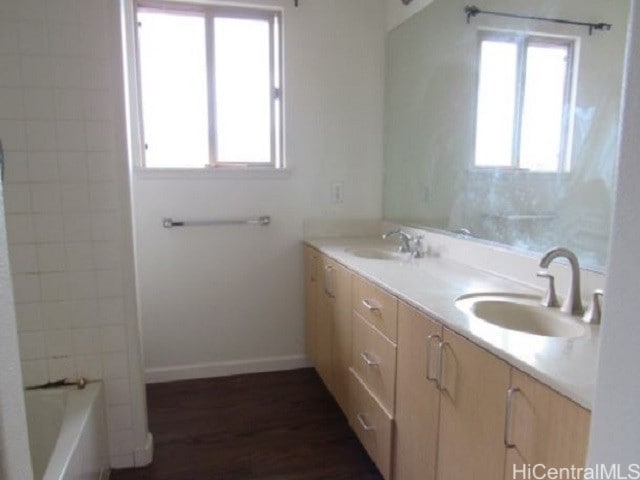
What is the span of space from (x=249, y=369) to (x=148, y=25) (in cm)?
206

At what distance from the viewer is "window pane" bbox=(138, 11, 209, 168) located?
8.00 ft

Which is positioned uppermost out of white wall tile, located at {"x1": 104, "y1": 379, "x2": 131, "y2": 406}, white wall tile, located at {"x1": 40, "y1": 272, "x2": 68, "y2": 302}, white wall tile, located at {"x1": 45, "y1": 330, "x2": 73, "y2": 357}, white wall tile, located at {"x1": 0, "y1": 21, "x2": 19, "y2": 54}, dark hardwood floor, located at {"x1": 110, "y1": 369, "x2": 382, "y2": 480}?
white wall tile, located at {"x1": 0, "y1": 21, "x2": 19, "y2": 54}

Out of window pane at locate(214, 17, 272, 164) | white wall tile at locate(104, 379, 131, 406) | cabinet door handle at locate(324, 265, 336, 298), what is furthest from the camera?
window pane at locate(214, 17, 272, 164)

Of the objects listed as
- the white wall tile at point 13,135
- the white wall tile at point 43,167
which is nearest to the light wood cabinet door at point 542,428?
the white wall tile at point 43,167

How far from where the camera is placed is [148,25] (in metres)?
2.42

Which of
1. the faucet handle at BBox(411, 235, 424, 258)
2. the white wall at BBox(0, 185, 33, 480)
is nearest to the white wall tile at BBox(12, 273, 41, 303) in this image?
the white wall at BBox(0, 185, 33, 480)

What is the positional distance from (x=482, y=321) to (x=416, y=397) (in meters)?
0.38

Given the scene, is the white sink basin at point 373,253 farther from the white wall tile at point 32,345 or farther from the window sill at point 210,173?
the white wall tile at point 32,345

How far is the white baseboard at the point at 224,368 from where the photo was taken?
8.60 ft

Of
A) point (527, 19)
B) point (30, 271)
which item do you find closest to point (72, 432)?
point (30, 271)

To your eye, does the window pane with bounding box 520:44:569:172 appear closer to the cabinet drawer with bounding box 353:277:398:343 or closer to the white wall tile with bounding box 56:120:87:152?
the cabinet drawer with bounding box 353:277:398:343

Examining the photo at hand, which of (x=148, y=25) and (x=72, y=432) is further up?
(x=148, y=25)

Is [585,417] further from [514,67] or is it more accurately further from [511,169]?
[514,67]

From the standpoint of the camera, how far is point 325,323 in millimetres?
2357
